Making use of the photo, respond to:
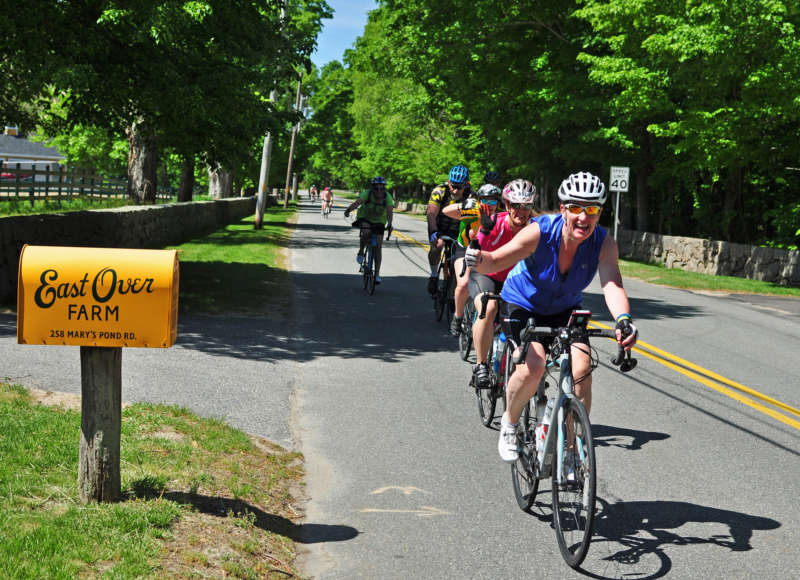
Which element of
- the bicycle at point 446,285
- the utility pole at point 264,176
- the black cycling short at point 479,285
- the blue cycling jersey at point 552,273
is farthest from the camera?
the utility pole at point 264,176

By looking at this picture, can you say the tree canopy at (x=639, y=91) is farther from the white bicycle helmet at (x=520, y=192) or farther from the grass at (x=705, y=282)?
the white bicycle helmet at (x=520, y=192)

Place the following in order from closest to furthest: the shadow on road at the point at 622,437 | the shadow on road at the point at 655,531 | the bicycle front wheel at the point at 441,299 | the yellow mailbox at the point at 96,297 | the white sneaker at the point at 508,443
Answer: the yellow mailbox at the point at 96,297 → the shadow on road at the point at 655,531 → the white sneaker at the point at 508,443 → the shadow on road at the point at 622,437 → the bicycle front wheel at the point at 441,299

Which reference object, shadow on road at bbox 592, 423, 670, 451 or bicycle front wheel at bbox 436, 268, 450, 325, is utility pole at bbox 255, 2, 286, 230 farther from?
shadow on road at bbox 592, 423, 670, 451

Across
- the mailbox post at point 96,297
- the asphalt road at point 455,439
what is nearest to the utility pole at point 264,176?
the asphalt road at point 455,439

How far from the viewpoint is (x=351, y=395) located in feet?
25.9

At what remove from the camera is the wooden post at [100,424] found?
4.32m

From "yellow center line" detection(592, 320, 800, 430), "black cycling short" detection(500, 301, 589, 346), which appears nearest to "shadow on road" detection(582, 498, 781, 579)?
"black cycling short" detection(500, 301, 589, 346)

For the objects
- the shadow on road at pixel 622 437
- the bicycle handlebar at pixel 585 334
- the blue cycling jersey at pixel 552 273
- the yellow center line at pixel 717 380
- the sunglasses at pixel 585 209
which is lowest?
the shadow on road at pixel 622 437

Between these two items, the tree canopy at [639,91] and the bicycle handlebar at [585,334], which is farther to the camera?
the tree canopy at [639,91]

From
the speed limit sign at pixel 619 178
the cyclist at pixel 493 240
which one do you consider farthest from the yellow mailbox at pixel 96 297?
the speed limit sign at pixel 619 178

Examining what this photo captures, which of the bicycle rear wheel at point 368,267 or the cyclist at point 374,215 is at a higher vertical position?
the cyclist at point 374,215

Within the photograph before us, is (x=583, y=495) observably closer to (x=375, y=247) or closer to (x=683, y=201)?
(x=375, y=247)

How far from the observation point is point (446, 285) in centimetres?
1194

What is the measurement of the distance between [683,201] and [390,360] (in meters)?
27.9
